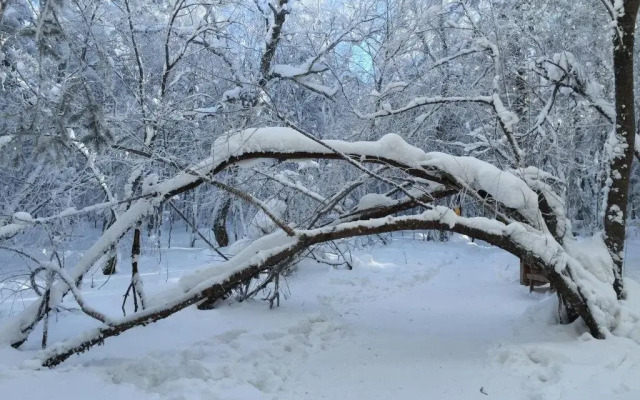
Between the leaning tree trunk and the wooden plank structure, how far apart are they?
316 cm

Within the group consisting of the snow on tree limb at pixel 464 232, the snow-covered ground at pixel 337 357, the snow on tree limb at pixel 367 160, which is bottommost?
the snow-covered ground at pixel 337 357

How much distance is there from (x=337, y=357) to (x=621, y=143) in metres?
3.91

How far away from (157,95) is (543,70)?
762cm

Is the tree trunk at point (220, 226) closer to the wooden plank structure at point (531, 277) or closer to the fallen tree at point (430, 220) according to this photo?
the wooden plank structure at point (531, 277)

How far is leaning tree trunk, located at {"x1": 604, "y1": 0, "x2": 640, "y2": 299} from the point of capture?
580 cm

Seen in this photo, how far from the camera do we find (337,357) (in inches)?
207

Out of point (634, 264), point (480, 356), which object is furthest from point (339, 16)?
point (480, 356)

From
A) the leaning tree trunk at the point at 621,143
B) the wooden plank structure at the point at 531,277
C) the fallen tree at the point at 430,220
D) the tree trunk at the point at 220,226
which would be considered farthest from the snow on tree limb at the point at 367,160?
the tree trunk at the point at 220,226

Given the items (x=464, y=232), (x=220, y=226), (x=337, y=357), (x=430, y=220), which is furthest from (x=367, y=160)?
(x=220, y=226)

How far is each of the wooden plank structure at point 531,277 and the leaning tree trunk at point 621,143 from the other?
316 centimetres

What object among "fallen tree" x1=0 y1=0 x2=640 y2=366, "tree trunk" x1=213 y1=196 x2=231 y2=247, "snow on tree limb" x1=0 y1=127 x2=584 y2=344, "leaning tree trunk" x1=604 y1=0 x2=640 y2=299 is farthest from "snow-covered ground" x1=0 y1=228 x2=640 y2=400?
"tree trunk" x1=213 y1=196 x2=231 y2=247

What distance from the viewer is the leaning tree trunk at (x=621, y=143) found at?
580 cm

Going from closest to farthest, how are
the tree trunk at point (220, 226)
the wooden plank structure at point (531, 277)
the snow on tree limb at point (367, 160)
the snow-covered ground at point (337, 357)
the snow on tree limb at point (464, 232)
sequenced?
the snow-covered ground at point (337, 357), the snow on tree limb at point (464, 232), the snow on tree limb at point (367, 160), the wooden plank structure at point (531, 277), the tree trunk at point (220, 226)

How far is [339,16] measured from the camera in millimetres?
13984
